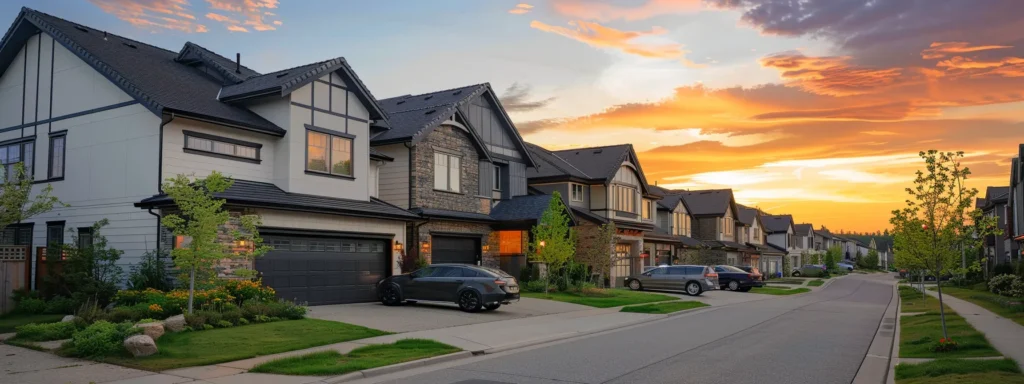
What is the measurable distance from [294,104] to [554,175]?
19.3m

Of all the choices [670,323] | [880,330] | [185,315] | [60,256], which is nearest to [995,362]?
[880,330]

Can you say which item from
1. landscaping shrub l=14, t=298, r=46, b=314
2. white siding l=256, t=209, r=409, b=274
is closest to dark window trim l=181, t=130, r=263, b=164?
white siding l=256, t=209, r=409, b=274

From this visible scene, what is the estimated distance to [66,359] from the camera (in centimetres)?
1306

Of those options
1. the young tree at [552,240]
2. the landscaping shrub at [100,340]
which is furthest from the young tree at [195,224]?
the young tree at [552,240]

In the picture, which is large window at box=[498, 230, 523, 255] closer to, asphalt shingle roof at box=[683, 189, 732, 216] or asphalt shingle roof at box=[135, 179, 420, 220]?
asphalt shingle roof at box=[135, 179, 420, 220]

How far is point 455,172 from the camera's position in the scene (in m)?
31.9

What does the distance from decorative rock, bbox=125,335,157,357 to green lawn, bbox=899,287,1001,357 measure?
13601 mm

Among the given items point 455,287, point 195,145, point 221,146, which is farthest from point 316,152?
point 455,287

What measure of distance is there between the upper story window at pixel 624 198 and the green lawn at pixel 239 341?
27.2 m

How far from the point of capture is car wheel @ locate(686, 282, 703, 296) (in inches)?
1421

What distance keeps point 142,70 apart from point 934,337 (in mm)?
22496

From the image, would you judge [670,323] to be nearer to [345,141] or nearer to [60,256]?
[345,141]

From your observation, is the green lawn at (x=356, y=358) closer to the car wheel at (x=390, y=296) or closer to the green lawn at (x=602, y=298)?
the car wheel at (x=390, y=296)

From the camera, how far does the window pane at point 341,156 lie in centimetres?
2525
